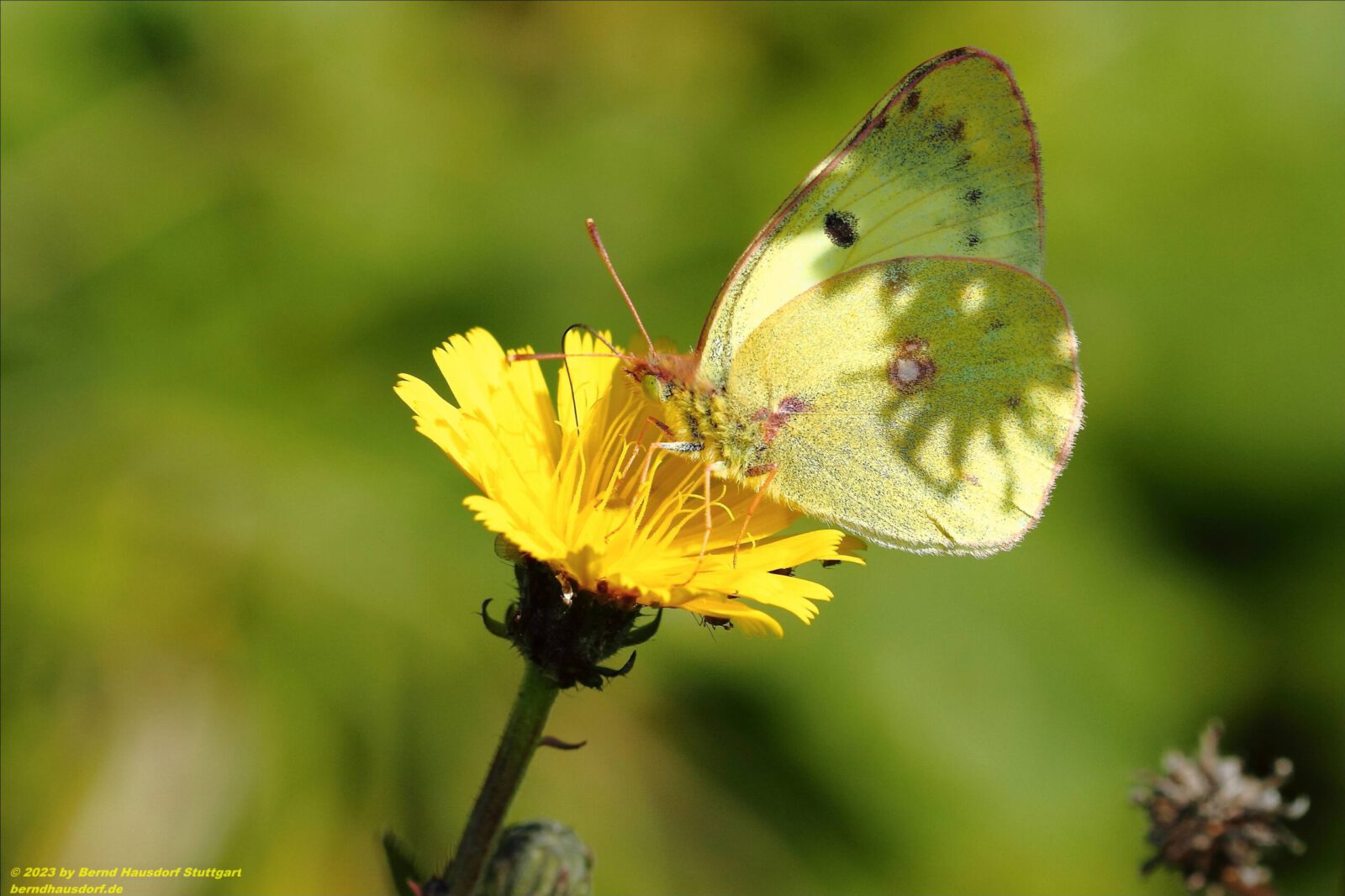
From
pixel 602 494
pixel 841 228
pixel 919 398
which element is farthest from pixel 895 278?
pixel 602 494

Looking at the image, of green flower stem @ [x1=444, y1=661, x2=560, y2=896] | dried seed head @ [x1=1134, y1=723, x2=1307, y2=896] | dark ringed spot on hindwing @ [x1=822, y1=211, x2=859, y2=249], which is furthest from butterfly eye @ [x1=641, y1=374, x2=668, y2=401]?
dried seed head @ [x1=1134, y1=723, x2=1307, y2=896]

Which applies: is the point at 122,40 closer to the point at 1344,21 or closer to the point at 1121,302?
the point at 1121,302

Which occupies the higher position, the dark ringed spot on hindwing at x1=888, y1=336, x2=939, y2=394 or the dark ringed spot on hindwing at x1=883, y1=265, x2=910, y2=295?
the dark ringed spot on hindwing at x1=883, y1=265, x2=910, y2=295

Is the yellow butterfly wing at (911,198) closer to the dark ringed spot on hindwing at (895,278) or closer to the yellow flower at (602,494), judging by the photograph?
the dark ringed spot on hindwing at (895,278)

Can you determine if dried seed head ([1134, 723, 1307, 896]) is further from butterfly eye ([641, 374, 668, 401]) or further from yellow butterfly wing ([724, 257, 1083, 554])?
butterfly eye ([641, 374, 668, 401])

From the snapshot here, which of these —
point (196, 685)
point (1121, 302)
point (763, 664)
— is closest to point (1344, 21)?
point (1121, 302)

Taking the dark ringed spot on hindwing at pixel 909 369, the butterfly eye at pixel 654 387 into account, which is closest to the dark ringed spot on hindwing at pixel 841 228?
the dark ringed spot on hindwing at pixel 909 369
